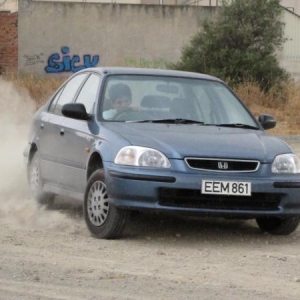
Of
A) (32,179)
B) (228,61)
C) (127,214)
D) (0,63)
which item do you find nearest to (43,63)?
(0,63)

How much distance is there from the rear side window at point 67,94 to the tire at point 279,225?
2334mm

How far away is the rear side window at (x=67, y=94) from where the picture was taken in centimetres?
1007

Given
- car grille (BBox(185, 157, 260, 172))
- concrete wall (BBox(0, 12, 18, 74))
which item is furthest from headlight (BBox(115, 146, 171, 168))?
concrete wall (BBox(0, 12, 18, 74))

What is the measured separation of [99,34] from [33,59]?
2756 millimetres

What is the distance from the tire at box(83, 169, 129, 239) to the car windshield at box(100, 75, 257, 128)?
2.56ft

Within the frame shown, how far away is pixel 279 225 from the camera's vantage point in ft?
29.4

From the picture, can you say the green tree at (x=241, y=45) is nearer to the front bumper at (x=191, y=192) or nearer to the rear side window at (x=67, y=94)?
the rear side window at (x=67, y=94)

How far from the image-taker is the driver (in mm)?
9125

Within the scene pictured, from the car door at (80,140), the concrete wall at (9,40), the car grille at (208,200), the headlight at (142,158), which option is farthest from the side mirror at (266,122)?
the concrete wall at (9,40)

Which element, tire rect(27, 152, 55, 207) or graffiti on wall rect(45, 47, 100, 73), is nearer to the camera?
tire rect(27, 152, 55, 207)

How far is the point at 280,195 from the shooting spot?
8367mm

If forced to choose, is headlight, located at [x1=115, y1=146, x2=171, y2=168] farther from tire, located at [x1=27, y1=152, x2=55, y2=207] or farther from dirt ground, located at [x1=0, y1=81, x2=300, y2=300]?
tire, located at [x1=27, y1=152, x2=55, y2=207]

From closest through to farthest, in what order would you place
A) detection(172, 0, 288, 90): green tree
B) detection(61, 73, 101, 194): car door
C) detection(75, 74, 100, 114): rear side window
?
detection(61, 73, 101, 194): car door, detection(75, 74, 100, 114): rear side window, detection(172, 0, 288, 90): green tree

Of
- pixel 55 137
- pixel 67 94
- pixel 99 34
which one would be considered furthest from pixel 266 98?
pixel 55 137
